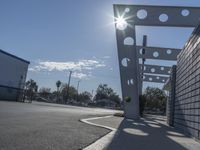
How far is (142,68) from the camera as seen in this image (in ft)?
118

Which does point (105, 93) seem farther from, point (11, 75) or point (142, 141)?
point (142, 141)

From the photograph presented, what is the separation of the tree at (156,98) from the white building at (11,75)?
114 ft

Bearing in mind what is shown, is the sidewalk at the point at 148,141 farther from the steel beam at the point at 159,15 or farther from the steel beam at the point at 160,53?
the steel beam at the point at 160,53

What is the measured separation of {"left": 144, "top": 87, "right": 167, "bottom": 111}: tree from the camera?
76.8m

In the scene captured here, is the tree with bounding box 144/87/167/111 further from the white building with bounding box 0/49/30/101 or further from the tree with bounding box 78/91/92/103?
the tree with bounding box 78/91/92/103

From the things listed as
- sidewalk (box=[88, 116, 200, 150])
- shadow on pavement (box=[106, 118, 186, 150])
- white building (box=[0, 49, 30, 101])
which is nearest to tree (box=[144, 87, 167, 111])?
white building (box=[0, 49, 30, 101])

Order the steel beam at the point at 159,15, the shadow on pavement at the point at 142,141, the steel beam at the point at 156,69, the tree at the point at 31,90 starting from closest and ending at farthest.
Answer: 1. the shadow on pavement at the point at 142,141
2. the steel beam at the point at 159,15
3. the steel beam at the point at 156,69
4. the tree at the point at 31,90

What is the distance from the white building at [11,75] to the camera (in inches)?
1891

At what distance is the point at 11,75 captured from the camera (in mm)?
50344

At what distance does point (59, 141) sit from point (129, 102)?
18.1m

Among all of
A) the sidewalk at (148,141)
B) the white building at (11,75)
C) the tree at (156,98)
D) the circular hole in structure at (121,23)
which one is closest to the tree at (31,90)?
the white building at (11,75)

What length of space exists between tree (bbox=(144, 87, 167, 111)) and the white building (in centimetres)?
3468

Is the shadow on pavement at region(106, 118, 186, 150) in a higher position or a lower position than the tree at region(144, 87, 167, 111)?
lower

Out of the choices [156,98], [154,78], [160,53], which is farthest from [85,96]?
[160,53]
